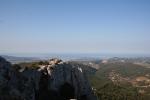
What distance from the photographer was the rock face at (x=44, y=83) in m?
39.6

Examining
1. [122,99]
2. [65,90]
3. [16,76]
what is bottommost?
[122,99]

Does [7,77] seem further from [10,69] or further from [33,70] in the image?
[33,70]

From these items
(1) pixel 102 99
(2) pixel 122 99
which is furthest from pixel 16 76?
(2) pixel 122 99

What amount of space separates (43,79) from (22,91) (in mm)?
7825

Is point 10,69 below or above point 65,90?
above

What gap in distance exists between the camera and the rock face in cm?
3959

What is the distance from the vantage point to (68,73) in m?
50.7

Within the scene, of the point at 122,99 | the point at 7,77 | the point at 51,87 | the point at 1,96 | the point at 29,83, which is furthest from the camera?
the point at 122,99

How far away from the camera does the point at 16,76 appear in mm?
42156

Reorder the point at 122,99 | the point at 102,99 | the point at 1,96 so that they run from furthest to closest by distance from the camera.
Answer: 1. the point at 122,99
2. the point at 102,99
3. the point at 1,96

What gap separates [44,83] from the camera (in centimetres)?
4819

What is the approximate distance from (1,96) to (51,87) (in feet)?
41.1

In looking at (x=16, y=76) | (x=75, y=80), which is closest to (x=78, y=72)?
(x=75, y=80)

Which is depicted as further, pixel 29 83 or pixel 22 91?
pixel 29 83
